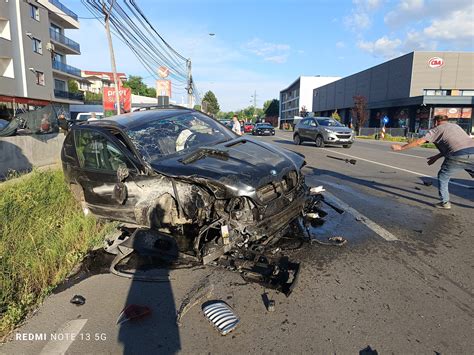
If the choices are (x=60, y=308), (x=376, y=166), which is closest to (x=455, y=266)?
(x=60, y=308)

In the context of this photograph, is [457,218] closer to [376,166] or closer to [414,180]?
[414,180]

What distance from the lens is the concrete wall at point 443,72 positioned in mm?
40875

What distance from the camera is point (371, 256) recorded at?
3803mm

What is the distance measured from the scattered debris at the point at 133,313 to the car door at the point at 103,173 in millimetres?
1546

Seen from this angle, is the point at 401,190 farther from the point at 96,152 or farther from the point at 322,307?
the point at 96,152

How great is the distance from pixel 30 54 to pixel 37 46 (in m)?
2.23

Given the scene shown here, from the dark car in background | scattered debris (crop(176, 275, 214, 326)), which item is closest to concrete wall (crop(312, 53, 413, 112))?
the dark car in background

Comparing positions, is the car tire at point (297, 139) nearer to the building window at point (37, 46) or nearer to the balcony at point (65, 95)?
the building window at point (37, 46)

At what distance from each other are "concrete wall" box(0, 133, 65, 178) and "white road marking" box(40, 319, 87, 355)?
7702 millimetres

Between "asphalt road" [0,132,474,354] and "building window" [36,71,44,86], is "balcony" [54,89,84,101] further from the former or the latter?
"asphalt road" [0,132,474,354]

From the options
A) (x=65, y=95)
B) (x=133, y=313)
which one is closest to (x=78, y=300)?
(x=133, y=313)

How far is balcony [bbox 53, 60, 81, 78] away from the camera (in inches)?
1541

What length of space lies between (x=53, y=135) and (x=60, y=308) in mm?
10624

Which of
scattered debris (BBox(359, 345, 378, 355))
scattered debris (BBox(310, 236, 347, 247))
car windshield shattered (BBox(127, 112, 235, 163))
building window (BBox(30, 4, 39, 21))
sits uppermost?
building window (BBox(30, 4, 39, 21))
